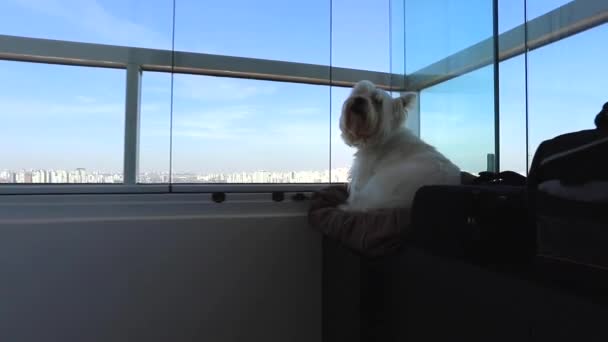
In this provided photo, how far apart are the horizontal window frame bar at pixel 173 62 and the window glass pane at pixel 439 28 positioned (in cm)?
46

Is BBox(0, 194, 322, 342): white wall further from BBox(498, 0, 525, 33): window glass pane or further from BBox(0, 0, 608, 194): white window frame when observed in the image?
BBox(498, 0, 525, 33): window glass pane

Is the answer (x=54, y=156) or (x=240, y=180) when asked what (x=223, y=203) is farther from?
(x=54, y=156)

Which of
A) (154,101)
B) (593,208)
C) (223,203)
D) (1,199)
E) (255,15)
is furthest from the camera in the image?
(255,15)

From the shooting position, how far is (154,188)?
1.35 meters

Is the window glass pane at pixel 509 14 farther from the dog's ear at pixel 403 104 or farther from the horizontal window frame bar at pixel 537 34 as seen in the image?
the dog's ear at pixel 403 104

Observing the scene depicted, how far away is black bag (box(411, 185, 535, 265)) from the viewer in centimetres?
61

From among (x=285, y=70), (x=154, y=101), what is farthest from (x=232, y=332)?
(x=285, y=70)

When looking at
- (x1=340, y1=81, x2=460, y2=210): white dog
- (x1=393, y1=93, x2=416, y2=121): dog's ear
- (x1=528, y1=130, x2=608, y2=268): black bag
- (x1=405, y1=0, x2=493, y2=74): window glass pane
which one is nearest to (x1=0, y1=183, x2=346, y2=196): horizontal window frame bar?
(x1=340, y1=81, x2=460, y2=210): white dog

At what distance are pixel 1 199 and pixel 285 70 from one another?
1199 millimetres

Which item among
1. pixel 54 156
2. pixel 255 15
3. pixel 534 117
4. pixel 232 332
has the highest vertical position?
pixel 255 15

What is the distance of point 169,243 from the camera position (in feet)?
4.02

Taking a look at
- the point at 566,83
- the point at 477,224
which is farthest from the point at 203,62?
the point at 566,83

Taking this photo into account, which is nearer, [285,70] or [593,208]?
[593,208]

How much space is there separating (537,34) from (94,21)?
1.95 meters
